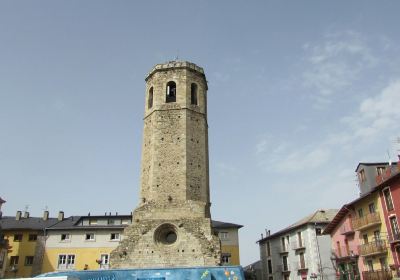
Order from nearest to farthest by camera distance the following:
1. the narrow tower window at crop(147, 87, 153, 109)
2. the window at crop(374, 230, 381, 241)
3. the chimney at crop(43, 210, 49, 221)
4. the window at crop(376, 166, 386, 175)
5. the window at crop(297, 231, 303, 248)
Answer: the window at crop(374, 230, 381, 241)
the window at crop(376, 166, 386, 175)
the narrow tower window at crop(147, 87, 153, 109)
the window at crop(297, 231, 303, 248)
the chimney at crop(43, 210, 49, 221)

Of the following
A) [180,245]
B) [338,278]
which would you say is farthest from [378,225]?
[180,245]

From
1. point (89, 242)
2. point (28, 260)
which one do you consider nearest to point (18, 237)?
point (28, 260)

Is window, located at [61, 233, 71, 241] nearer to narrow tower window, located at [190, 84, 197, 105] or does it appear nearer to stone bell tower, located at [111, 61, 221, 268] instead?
stone bell tower, located at [111, 61, 221, 268]

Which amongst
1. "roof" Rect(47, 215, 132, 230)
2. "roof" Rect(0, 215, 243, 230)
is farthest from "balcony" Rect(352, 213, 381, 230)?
"roof" Rect(47, 215, 132, 230)

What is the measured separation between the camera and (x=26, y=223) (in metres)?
36.0

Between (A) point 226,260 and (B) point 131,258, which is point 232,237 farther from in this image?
(B) point 131,258

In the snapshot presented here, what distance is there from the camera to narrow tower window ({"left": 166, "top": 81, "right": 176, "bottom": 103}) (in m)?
25.1

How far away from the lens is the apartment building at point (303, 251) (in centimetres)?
3088

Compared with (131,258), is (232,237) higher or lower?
higher

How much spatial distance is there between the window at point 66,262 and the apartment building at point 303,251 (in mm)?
19712

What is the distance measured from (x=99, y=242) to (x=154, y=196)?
547 inches

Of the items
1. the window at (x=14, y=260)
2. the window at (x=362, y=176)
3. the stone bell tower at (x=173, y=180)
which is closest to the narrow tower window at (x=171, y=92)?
the stone bell tower at (x=173, y=180)

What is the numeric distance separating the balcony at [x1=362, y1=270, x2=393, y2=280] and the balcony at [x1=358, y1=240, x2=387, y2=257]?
3.31 ft

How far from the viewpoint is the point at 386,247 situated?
20500 mm
